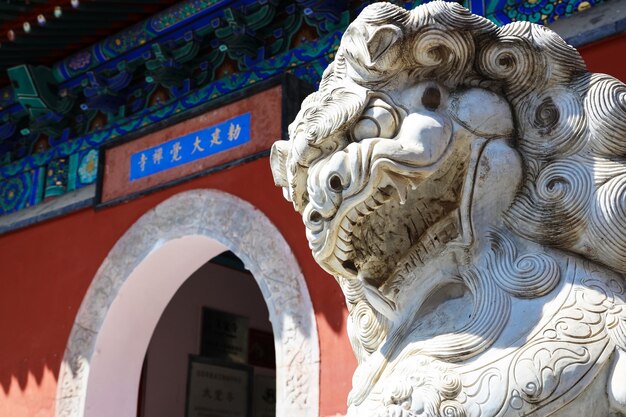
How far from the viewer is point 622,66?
262cm

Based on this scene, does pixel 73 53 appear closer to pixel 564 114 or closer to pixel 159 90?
pixel 159 90

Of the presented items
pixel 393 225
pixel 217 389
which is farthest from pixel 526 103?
pixel 217 389

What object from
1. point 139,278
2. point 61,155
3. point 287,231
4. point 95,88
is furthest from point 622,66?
point 61,155

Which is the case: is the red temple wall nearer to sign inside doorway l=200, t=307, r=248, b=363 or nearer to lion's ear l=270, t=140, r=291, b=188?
sign inside doorway l=200, t=307, r=248, b=363

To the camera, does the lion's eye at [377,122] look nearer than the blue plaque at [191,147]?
Yes

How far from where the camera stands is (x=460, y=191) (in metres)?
1.03

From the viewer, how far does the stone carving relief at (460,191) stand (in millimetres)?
928

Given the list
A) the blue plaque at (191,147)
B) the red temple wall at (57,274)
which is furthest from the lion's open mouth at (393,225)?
the blue plaque at (191,147)

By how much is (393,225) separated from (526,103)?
0.25 m

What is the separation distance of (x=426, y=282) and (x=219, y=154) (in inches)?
108

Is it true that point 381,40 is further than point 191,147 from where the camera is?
No

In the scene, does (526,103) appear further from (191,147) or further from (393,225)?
(191,147)

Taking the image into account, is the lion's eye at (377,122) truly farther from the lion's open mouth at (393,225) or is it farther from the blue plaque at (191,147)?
the blue plaque at (191,147)

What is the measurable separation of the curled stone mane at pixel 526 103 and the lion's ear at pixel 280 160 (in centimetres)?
7
